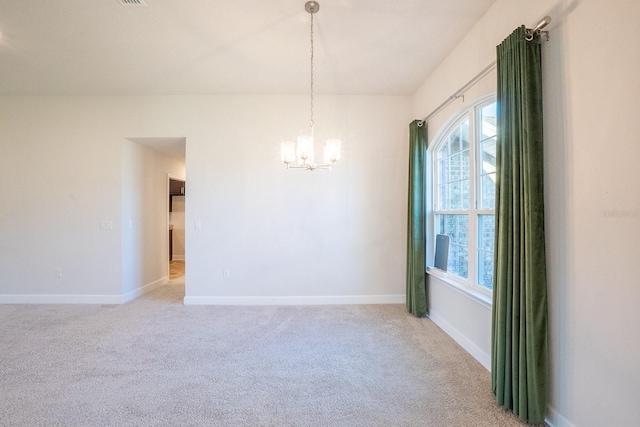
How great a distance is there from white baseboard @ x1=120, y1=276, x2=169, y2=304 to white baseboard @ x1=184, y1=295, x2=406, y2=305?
3.14 ft

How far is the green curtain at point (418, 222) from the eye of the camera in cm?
368

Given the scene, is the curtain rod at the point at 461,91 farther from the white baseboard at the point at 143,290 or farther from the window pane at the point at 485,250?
the white baseboard at the point at 143,290

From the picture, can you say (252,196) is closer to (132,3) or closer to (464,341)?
(132,3)

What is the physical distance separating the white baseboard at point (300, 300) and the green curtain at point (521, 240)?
2234 mm

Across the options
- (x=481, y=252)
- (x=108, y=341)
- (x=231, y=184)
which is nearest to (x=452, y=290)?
(x=481, y=252)

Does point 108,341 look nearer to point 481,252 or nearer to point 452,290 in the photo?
point 452,290

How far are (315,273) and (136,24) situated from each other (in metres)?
3.42

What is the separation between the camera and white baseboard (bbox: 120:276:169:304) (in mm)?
4383

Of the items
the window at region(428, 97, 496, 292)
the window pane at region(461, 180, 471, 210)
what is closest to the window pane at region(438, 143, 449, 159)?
the window at region(428, 97, 496, 292)

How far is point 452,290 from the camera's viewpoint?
313 centimetres

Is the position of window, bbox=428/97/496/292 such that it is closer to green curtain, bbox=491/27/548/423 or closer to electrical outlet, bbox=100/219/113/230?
green curtain, bbox=491/27/548/423

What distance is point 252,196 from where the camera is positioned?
426cm

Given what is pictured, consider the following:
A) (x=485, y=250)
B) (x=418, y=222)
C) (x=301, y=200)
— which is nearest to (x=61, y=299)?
(x=301, y=200)

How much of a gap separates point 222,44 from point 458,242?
322cm
